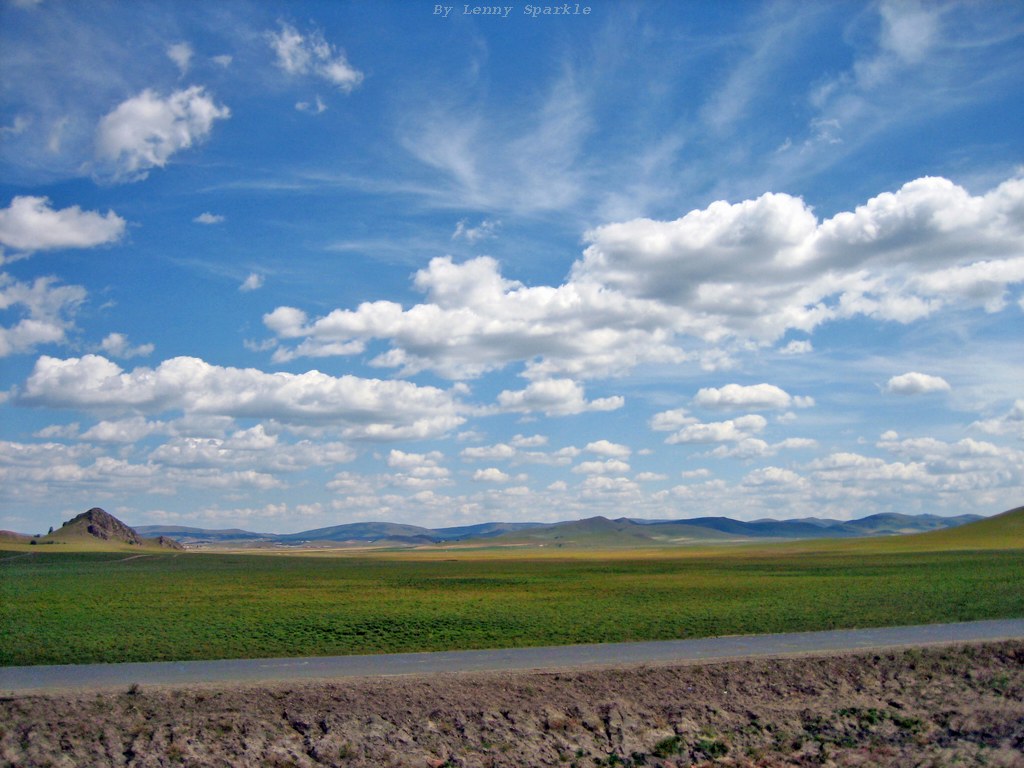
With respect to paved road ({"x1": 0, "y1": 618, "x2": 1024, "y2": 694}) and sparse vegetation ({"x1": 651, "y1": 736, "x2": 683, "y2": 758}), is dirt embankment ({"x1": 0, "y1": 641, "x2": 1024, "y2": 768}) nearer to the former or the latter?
sparse vegetation ({"x1": 651, "y1": 736, "x2": 683, "y2": 758})

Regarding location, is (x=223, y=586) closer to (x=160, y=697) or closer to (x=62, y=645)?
(x=62, y=645)

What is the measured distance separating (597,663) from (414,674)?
425 cm

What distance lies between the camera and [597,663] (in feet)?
63.6

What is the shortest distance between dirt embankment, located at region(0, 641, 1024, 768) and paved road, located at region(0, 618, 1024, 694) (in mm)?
1620

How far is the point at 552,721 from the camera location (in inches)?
607

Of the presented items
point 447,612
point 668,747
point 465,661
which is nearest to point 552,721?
point 668,747

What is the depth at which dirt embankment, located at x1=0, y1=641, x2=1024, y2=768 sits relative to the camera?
45.9 ft

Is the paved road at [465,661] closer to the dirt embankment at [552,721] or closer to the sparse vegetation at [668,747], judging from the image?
the dirt embankment at [552,721]

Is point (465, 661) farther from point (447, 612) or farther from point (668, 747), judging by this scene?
point (447, 612)

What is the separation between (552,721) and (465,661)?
17.9ft

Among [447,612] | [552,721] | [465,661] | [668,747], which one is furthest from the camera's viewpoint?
[447,612]

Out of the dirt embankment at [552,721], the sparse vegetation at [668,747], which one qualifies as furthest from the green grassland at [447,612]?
the sparse vegetation at [668,747]

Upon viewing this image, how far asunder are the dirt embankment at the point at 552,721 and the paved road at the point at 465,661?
1.62 meters

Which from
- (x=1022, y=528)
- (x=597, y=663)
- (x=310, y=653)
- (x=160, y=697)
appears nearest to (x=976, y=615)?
(x=597, y=663)
